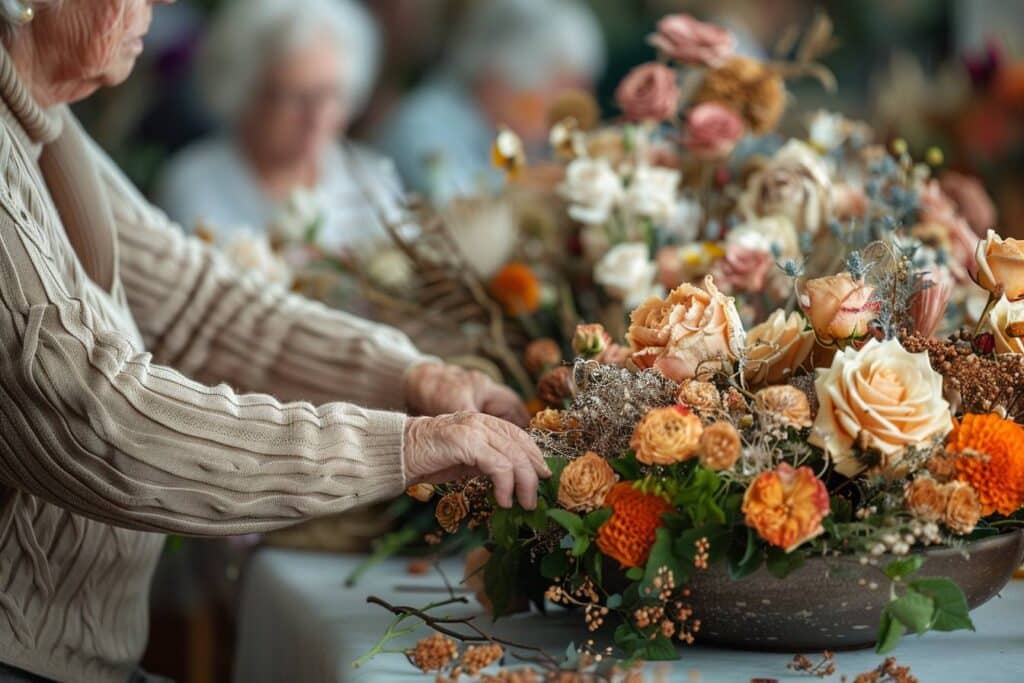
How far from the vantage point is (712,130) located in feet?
A: 5.50

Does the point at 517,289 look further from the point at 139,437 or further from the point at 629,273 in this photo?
the point at 139,437

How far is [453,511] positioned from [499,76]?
11.0 ft

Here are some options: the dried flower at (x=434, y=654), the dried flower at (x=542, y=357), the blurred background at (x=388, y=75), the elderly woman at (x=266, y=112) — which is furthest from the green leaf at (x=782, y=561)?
the elderly woman at (x=266, y=112)

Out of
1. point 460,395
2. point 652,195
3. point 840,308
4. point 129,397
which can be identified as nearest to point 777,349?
point 840,308

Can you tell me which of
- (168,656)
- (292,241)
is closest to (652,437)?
(292,241)

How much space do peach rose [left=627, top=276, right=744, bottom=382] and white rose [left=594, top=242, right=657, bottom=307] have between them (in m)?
0.55

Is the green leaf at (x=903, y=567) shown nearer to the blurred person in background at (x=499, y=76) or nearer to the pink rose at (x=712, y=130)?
the pink rose at (x=712, y=130)

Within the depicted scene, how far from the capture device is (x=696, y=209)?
5.79 ft

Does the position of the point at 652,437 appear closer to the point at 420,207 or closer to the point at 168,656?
the point at 420,207

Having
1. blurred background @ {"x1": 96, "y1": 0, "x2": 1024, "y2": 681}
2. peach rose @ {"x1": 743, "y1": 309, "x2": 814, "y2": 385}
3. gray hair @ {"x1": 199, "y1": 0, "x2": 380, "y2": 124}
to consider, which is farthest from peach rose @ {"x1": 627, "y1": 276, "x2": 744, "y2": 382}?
gray hair @ {"x1": 199, "y1": 0, "x2": 380, "y2": 124}

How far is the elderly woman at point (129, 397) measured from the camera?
104 cm

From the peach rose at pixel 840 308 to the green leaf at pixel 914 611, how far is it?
0.22m

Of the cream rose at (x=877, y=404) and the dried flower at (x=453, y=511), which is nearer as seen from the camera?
the cream rose at (x=877, y=404)

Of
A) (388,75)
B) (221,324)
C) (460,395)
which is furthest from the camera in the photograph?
(388,75)
